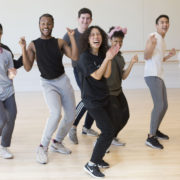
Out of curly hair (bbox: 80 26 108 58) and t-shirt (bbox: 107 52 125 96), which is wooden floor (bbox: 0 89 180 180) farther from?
curly hair (bbox: 80 26 108 58)

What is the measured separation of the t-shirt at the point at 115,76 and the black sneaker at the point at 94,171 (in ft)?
2.34

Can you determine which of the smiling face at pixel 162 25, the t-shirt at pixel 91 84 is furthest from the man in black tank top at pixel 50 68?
the smiling face at pixel 162 25

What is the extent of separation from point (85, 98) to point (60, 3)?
412 centimetres

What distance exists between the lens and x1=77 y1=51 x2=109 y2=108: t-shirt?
8.23ft

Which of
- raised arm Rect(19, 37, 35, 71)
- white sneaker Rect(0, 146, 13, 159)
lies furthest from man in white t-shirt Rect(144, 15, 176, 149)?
white sneaker Rect(0, 146, 13, 159)

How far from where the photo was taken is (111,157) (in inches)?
118

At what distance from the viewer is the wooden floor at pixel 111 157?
262 centimetres

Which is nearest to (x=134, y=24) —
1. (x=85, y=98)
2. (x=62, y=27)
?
(x=62, y=27)

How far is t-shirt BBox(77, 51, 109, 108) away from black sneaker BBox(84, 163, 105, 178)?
0.54m

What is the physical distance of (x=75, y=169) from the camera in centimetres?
273

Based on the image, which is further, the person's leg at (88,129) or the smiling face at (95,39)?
the person's leg at (88,129)

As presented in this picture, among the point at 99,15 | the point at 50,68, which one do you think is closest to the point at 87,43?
the point at 50,68

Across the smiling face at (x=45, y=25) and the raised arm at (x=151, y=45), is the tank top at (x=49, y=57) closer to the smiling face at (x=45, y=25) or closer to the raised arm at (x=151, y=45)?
the smiling face at (x=45, y=25)

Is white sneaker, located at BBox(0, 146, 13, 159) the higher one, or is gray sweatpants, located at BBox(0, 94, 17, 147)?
gray sweatpants, located at BBox(0, 94, 17, 147)
